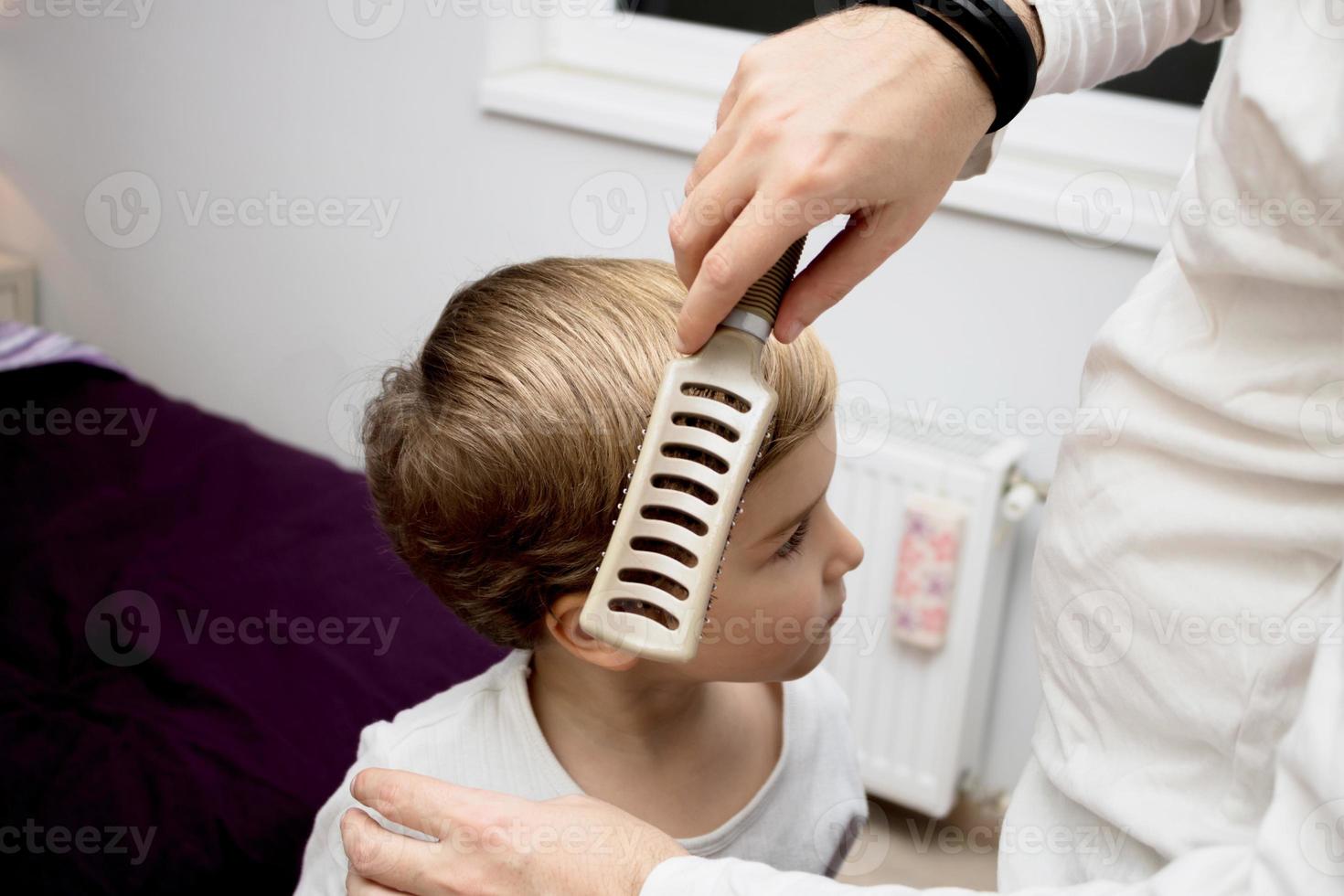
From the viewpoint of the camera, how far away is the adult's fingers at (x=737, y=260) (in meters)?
0.61

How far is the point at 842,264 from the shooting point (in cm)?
67

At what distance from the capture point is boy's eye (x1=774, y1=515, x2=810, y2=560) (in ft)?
3.25

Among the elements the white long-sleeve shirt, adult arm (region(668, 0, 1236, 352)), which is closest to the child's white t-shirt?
the white long-sleeve shirt

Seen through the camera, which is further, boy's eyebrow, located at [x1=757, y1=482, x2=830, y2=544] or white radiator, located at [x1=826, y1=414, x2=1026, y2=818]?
white radiator, located at [x1=826, y1=414, x2=1026, y2=818]

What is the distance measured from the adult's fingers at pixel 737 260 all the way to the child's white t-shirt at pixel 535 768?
0.42m

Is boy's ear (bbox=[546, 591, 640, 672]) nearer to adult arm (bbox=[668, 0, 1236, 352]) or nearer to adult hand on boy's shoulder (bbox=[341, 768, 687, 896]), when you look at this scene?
adult hand on boy's shoulder (bbox=[341, 768, 687, 896])

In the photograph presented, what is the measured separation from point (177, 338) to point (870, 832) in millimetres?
1795

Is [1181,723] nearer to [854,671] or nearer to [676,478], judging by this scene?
[676,478]

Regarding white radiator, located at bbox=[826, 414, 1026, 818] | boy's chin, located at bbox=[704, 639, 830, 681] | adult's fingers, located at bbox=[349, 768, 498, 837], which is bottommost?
white radiator, located at bbox=[826, 414, 1026, 818]

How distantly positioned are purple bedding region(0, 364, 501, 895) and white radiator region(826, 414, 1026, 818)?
25.0 inches

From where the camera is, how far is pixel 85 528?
1871 mm

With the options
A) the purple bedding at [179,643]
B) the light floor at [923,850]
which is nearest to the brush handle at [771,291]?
the purple bedding at [179,643]

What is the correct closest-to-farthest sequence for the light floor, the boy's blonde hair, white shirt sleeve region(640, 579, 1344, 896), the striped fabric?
white shirt sleeve region(640, 579, 1344, 896), the boy's blonde hair, the light floor, the striped fabric

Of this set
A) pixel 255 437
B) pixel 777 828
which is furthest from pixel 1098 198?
pixel 255 437
